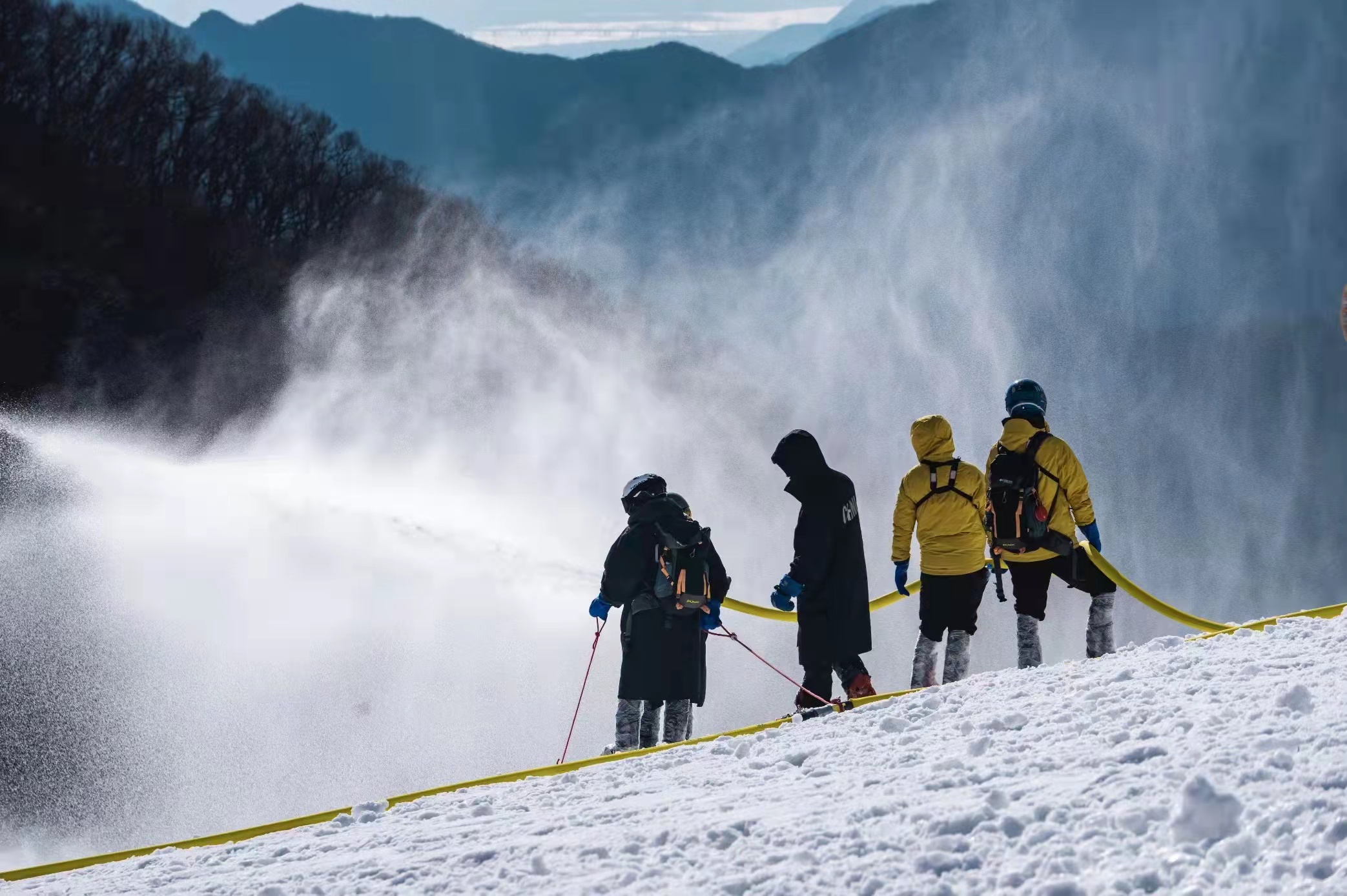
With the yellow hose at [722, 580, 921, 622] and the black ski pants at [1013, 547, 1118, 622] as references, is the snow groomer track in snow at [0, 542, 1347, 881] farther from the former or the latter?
the yellow hose at [722, 580, 921, 622]

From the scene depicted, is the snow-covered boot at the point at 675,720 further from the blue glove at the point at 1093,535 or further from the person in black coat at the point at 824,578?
the blue glove at the point at 1093,535

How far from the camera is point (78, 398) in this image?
4016 centimetres

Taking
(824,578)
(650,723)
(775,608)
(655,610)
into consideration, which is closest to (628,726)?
(650,723)

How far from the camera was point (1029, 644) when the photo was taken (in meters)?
8.07

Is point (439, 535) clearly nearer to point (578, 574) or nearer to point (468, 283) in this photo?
point (578, 574)

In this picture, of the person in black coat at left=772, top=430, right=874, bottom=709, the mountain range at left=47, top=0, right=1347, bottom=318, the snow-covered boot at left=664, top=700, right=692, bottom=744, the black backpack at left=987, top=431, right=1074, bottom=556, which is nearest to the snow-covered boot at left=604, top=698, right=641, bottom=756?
the snow-covered boot at left=664, top=700, right=692, bottom=744

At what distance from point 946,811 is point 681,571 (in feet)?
10.6

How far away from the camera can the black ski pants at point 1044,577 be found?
26.7ft

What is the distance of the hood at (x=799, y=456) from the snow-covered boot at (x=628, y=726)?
5.95 ft

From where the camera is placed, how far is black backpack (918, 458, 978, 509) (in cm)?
805

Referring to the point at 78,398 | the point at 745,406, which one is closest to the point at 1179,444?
the point at 745,406

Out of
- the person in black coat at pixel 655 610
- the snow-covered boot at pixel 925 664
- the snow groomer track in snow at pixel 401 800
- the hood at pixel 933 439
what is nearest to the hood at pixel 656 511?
the person in black coat at pixel 655 610

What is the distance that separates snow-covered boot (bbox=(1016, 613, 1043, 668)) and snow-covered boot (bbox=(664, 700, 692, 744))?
2119mm

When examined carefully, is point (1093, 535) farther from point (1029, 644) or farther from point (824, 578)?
point (824, 578)
